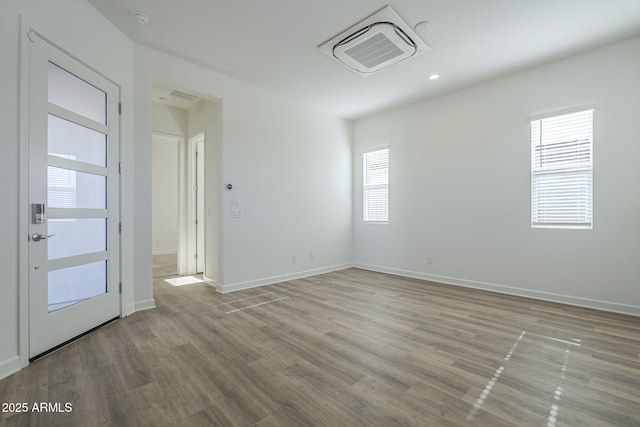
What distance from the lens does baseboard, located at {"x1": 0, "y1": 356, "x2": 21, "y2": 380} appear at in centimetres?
194

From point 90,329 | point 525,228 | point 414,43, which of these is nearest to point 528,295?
point 525,228

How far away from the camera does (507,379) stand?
1.96 metres

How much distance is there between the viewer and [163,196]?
827cm

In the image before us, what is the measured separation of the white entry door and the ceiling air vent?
2521 mm

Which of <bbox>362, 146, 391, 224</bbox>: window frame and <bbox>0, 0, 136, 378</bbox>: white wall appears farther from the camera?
<bbox>362, 146, 391, 224</bbox>: window frame

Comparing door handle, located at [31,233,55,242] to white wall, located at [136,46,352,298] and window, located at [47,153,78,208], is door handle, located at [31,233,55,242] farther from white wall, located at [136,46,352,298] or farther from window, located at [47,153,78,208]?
white wall, located at [136,46,352,298]

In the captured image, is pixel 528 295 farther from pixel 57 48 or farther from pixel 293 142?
pixel 57 48

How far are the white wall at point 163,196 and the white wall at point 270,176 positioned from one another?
4601 millimetres

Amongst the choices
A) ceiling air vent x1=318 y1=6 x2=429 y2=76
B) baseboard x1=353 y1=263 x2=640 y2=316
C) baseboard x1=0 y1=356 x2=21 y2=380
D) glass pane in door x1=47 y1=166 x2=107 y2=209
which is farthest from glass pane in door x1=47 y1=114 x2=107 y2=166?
A: baseboard x1=353 y1=263 x2=640 y2=316

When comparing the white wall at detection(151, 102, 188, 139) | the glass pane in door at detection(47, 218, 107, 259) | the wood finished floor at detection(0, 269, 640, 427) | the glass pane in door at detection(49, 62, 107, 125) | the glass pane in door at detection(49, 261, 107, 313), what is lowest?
the wood finished floor at detection(0, 269, 640, 427)

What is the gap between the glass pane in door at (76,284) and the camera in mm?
2396

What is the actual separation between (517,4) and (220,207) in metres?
4.09

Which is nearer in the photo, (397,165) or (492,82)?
(492,82)

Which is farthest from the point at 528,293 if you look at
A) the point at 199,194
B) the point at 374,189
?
the point at 199,194
